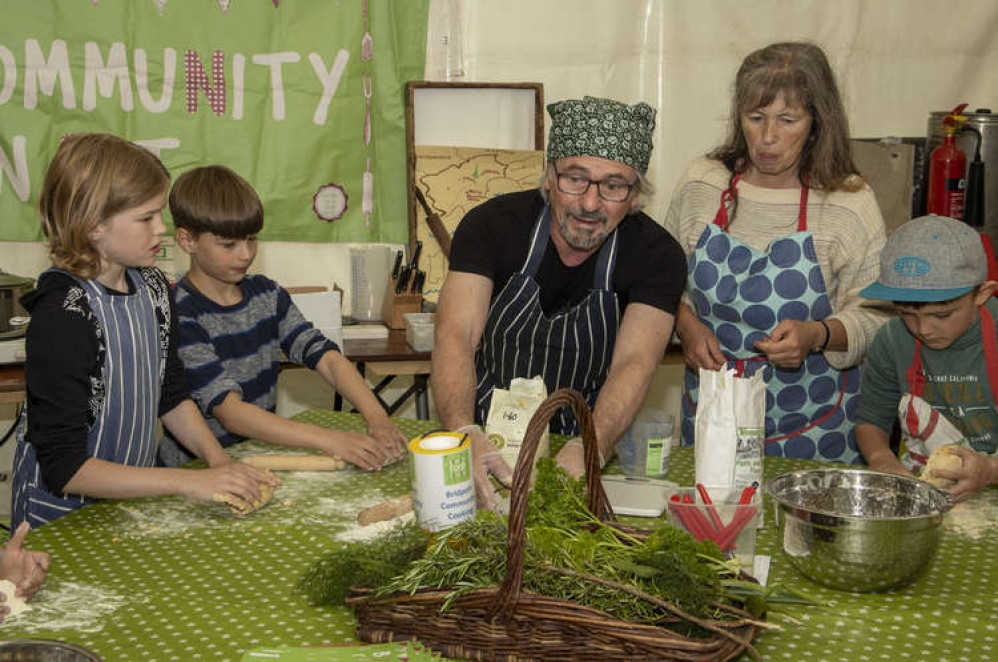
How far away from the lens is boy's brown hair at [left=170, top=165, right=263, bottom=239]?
103 inches

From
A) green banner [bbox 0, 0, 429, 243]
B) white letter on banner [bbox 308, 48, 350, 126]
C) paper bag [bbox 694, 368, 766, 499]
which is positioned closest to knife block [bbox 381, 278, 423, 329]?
green banner [bbox 0, 0, 429, 243]

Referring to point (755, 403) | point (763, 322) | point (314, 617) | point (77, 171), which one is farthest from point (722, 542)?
point (77, 171)

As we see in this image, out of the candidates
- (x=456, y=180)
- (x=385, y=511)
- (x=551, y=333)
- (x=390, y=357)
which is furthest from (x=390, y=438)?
(x=456, y=180)

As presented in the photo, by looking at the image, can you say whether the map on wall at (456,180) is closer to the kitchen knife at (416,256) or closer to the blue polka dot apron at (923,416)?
the kitchen knife at (416,256)

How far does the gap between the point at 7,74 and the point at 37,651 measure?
10.9 ft

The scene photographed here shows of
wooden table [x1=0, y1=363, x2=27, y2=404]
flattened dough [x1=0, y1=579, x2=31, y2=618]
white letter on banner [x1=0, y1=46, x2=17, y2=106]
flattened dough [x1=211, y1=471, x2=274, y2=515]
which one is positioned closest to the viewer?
flattened dough [x1=0, y1=579, x2=31, y2=618]

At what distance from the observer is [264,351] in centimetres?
281

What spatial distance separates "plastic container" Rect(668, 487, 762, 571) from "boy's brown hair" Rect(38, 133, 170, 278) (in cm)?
130

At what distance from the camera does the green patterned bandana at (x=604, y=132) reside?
2295mm

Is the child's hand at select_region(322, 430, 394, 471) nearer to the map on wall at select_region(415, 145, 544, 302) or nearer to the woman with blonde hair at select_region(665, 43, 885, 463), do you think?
the woman with blonde hair at select_region(665, 43, 885, 463)

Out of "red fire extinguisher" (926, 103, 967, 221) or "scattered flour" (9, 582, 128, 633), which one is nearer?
"scattered flour" (9, 582, 128, 633)

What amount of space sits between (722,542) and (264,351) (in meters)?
1.63

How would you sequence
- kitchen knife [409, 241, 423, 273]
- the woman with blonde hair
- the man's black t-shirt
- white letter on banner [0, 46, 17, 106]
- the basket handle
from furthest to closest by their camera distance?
kitchen knife [409, 241, 423, 273]
white letter on banner [0, 46, 17, 106]
the woman with blonde hair
the man's black t-shirt
the basket handle

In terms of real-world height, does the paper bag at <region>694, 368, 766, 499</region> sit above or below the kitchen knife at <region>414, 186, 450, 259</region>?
below
